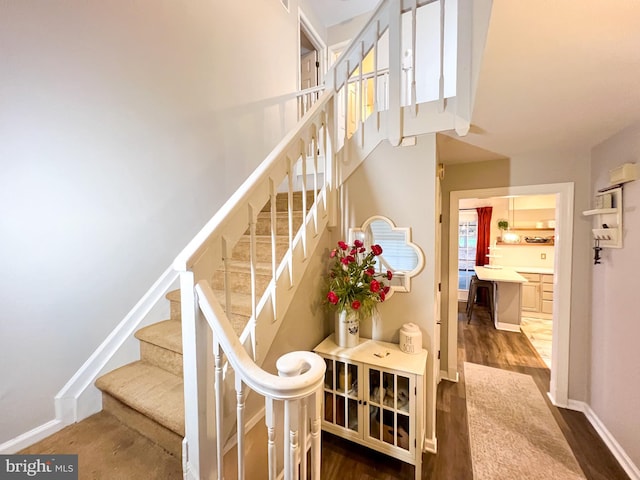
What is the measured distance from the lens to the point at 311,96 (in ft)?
10.8

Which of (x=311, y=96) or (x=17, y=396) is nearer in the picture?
(x=17, y=396)

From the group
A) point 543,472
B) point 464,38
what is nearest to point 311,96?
point 464,38

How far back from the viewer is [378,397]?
1.70m

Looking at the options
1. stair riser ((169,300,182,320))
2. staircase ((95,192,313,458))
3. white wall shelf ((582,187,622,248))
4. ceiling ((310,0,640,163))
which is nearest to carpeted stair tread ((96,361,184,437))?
staircase ((95,192,313,458))

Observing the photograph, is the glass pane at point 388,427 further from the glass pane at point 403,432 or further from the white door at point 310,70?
the white door at point 310,70

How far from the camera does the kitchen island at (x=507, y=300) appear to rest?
4.13 metres

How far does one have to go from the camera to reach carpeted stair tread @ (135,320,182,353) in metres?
1.51

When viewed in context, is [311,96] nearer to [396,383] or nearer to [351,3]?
[351,3]

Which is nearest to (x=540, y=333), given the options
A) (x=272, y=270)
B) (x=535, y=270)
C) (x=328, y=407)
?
(x=535, y=270)

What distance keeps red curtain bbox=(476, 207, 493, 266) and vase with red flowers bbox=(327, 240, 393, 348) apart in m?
4.76

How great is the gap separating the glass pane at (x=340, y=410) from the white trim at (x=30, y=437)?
160 cm

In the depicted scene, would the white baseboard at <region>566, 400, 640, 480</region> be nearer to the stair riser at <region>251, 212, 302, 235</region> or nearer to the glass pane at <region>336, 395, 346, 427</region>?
the glass pane at <region>336, 395, 346, 427</region>

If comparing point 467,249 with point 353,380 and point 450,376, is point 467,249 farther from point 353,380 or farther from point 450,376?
point 353,380

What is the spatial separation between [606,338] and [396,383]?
174cm
